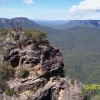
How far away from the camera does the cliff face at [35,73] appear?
80.0 ft

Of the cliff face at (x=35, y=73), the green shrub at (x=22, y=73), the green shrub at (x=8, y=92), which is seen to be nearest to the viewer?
the green shrub at (x=8, y=92)

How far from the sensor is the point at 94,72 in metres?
164

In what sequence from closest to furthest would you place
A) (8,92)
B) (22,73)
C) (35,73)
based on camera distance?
Result: 1. (8,92)
2. (22,73)
3. (35,73)

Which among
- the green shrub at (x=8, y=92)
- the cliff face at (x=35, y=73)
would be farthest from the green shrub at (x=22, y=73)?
the green shrub at (x=8, y=92)

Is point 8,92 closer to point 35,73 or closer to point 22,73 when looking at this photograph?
point 22,73

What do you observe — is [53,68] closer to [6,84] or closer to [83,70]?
[6,84]

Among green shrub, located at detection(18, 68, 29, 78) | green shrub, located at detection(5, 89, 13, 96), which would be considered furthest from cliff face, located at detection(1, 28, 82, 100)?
green shrub, located at detection(5, 89, 13, 96)

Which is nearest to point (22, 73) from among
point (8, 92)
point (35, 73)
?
point (35, 73)

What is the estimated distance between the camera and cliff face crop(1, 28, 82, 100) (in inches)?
960

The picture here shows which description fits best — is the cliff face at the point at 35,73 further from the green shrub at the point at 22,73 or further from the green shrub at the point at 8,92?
the green shrub at the point at 8,92

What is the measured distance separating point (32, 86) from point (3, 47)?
7.10 meters

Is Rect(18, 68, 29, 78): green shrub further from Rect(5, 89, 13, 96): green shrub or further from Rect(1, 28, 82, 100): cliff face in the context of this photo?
Rect(5, 89, 13, 96): green shrub

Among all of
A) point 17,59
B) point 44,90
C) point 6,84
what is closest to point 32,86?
point 44,90

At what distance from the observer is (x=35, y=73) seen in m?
26.1
